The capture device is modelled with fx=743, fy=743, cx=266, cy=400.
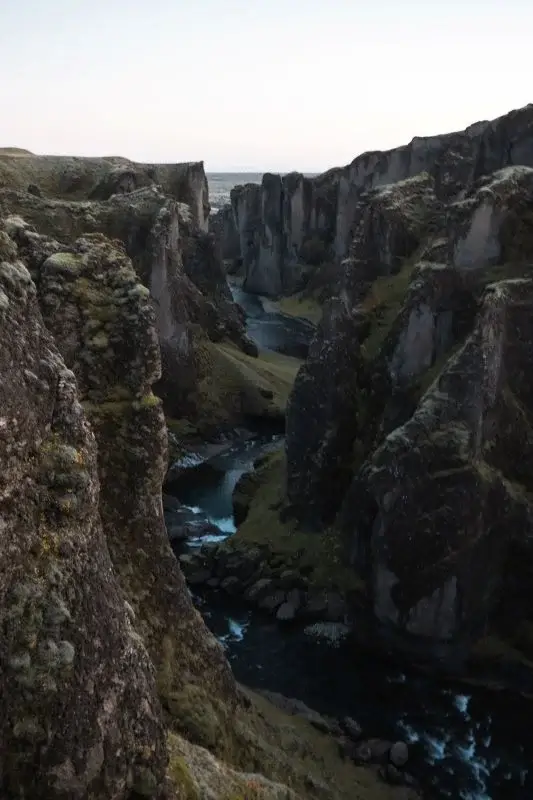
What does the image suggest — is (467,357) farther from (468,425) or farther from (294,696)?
(294,696)

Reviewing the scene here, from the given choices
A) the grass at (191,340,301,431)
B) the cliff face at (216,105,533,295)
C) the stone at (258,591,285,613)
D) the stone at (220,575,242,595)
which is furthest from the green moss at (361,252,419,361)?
the cliff face at (216,105,533,295)

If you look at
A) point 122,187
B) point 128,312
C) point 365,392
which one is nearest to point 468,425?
point 365,392

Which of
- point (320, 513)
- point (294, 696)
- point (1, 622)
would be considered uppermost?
point (1, 622)

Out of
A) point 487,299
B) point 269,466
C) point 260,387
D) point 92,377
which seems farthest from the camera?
point 260,387

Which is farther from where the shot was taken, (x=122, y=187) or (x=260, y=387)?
(x=122, y=187)

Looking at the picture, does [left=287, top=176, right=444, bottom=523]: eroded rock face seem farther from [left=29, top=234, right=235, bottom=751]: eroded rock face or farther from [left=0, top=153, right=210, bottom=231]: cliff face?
[left=0, top=153, right=210, bottom=231]: cliff face

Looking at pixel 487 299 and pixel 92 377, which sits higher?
pixel 487 299

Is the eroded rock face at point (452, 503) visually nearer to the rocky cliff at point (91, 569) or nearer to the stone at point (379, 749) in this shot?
the stone at point (379, 749)

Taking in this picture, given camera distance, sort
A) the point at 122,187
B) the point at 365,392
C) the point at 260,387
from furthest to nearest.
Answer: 1. the point at 122,187
2. the point at 260,387
3. the point at 365,392
